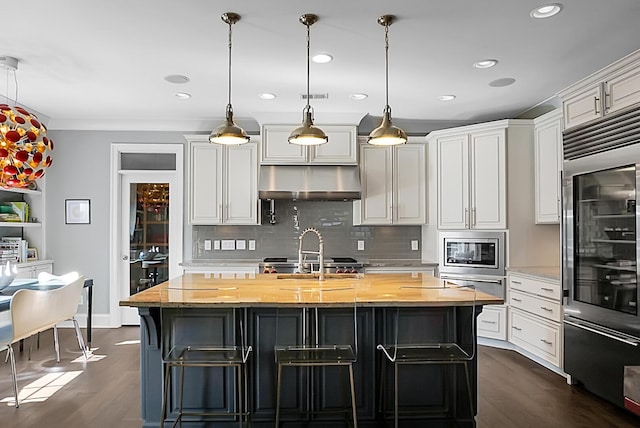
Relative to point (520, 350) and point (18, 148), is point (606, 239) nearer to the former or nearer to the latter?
point (520, 350)

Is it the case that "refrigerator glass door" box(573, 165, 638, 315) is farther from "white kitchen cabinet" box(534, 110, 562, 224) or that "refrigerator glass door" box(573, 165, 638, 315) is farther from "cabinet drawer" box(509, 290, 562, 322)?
"white kitchen cabinet" box(534, 110, 562, 224)

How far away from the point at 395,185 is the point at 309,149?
1104mm

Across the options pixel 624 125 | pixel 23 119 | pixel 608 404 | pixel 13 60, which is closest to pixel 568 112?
pixel 624 125

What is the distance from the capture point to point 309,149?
5.52 meters

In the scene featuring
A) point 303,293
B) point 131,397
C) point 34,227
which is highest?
point 34,227

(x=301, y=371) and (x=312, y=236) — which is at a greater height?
(x=312, y=236)

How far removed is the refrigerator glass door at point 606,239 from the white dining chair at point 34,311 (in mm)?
3990

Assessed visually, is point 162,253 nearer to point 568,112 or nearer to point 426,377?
point 426,377

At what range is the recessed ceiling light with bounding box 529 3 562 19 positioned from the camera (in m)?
2.93

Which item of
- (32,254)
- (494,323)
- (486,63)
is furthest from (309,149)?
(32,254)

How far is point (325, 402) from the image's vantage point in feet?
9.61

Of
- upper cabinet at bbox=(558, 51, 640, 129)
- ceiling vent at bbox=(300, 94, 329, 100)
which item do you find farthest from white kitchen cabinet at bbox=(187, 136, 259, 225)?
upper cabinet at bbox=(558, 51, 640, 129)

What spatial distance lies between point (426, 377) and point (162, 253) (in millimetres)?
4117

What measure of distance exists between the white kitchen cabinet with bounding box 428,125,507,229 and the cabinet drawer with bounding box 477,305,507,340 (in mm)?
838
